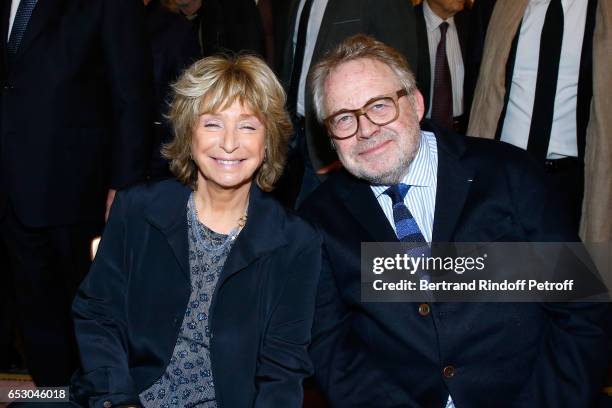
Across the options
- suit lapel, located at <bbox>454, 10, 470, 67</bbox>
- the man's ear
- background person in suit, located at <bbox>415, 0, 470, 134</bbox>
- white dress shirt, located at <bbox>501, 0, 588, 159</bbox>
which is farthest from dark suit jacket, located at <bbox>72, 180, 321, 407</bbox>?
suit lapel, located at <bbox>454, 10, 470, 67</bbox>

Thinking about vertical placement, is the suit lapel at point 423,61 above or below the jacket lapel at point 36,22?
below

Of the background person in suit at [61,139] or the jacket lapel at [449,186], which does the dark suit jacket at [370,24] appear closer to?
the background person in suit at [61,139]

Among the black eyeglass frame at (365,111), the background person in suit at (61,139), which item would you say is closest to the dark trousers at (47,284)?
the background person in suit at (61,139)

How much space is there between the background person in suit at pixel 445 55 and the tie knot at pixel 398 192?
1.75 m

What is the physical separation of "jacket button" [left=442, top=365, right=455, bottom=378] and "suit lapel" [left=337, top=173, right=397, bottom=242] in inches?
14.9

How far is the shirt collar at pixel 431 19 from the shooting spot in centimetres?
383

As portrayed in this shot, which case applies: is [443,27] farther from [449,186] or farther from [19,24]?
[19,24]

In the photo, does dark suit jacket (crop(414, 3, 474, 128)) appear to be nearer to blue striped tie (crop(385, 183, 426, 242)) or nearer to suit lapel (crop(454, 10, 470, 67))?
suit lapel (crop(454, 10, 470, 67))

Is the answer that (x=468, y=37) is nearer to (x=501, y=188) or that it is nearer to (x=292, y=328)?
(x=501, y=188)

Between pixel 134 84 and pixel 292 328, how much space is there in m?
1.28

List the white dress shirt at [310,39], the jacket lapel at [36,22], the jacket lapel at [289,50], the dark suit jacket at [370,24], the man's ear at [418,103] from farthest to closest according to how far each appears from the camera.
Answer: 1. the jacket lapel at [289,50]
2. the white dress shirt at [310,39]
3. the dark suit jacket at [370,24]
4. the jacket lapel at [36,22]
5. the man's ear at [418,103]

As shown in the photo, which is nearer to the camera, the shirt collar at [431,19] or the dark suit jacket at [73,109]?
the dark suit jacket at [73,109]

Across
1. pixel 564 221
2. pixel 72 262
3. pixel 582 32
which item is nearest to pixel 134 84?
pixel 72 262

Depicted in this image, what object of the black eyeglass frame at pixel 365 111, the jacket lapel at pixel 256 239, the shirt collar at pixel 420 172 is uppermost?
the black eyeglass frame at pixel 365 111
